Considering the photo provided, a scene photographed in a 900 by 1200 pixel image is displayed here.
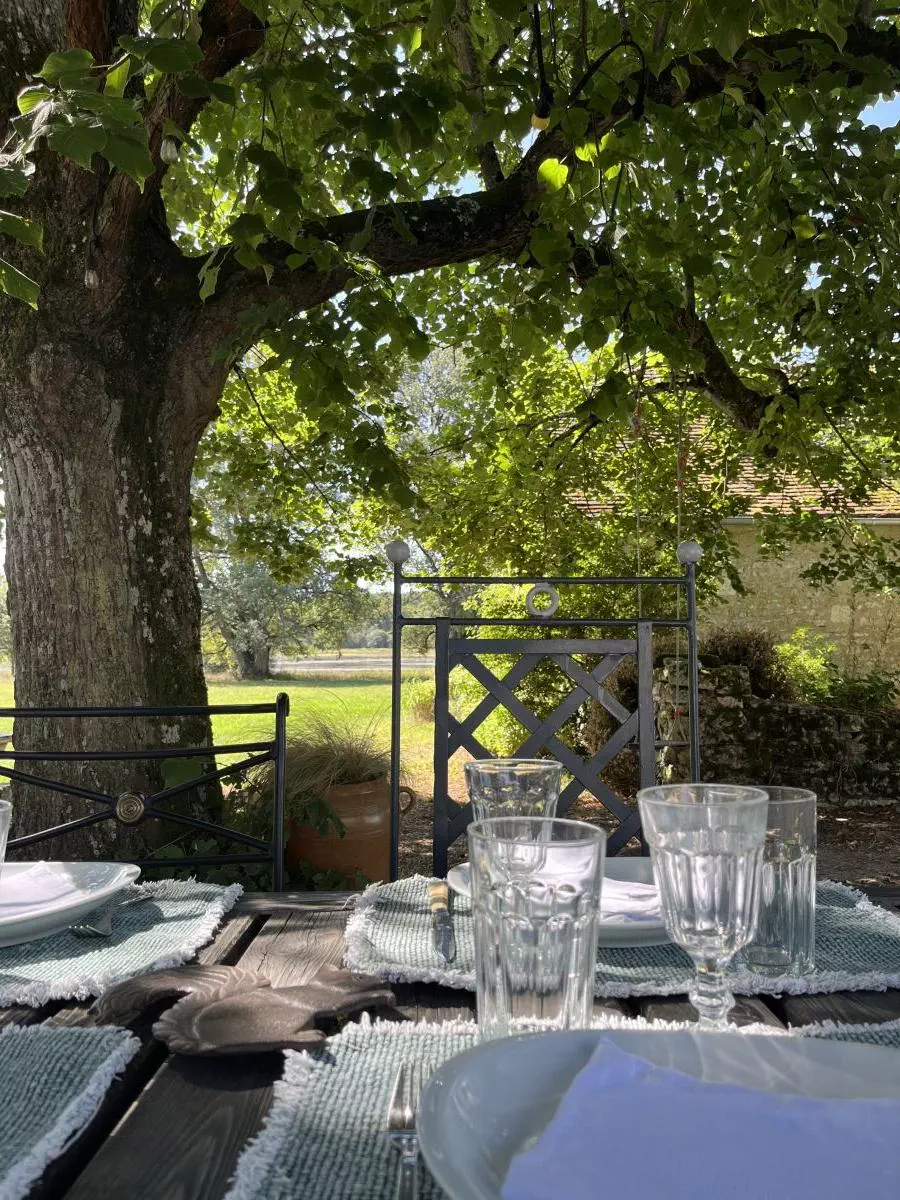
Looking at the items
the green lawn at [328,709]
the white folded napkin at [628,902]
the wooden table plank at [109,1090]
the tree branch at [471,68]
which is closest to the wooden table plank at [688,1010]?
the white folded napkin at [628,902]

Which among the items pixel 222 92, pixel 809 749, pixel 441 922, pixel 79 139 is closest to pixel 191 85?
pixel 222 92

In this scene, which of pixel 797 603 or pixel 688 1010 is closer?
pixel 688 1010

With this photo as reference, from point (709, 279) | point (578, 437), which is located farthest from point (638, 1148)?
point (578, 437)

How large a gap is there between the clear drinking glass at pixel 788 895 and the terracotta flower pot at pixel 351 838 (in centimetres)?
251

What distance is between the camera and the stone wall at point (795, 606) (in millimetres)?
10961

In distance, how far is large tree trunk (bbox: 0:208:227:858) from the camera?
2.86m

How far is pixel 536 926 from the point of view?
668mm

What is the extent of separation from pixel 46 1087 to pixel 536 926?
369mm

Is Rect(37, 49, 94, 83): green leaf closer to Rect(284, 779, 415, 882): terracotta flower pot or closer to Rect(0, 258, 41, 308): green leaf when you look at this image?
Rect(0, 258, 41, 308): green leaf

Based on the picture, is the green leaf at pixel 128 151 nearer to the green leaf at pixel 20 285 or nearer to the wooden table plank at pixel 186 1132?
the green leaf at pixel 20 285

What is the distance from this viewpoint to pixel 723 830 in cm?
72

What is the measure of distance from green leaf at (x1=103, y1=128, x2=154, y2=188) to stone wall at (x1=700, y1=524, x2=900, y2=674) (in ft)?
32.3

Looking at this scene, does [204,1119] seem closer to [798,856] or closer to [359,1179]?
[359,1179]

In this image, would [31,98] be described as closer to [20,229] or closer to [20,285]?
[20,229]
